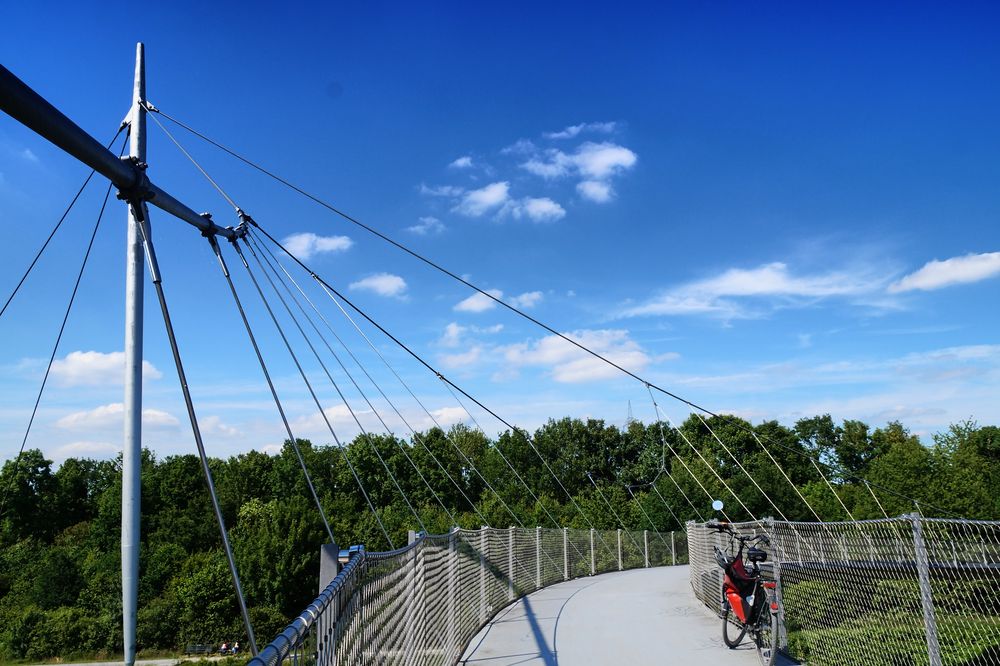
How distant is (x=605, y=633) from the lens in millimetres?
8508

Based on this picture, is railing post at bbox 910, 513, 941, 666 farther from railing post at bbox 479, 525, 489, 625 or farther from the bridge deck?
railing post at bbox 479, 525, 489, 625

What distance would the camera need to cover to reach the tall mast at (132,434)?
24.9 feet

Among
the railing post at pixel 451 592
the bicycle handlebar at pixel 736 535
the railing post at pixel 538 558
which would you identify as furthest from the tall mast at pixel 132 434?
the railing post at pixel 538 558

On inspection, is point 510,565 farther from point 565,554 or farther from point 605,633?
point 565,554

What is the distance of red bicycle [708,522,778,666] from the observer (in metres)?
7.02

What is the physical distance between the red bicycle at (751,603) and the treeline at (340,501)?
28.8 metres

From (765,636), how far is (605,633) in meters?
1.96

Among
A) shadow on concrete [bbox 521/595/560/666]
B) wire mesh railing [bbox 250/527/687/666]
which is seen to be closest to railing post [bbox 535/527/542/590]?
wire mesh railing [bbox 250/527/687/666]

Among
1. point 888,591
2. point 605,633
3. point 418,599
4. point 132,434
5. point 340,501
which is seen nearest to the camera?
point 418,599

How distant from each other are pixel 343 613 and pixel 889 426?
6921 centimetres

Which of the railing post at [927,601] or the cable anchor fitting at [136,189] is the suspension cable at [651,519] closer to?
the railing post at [927,601]

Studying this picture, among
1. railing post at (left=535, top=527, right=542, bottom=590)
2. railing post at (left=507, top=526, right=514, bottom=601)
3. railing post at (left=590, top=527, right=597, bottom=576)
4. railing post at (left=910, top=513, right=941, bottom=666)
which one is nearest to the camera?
railing post at (left=910, top=513, right=941, bottom=666)

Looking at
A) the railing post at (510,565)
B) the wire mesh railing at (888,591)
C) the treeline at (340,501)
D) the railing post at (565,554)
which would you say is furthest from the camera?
the treeline at (340,501)

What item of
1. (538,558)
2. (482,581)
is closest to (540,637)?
(482,581)
